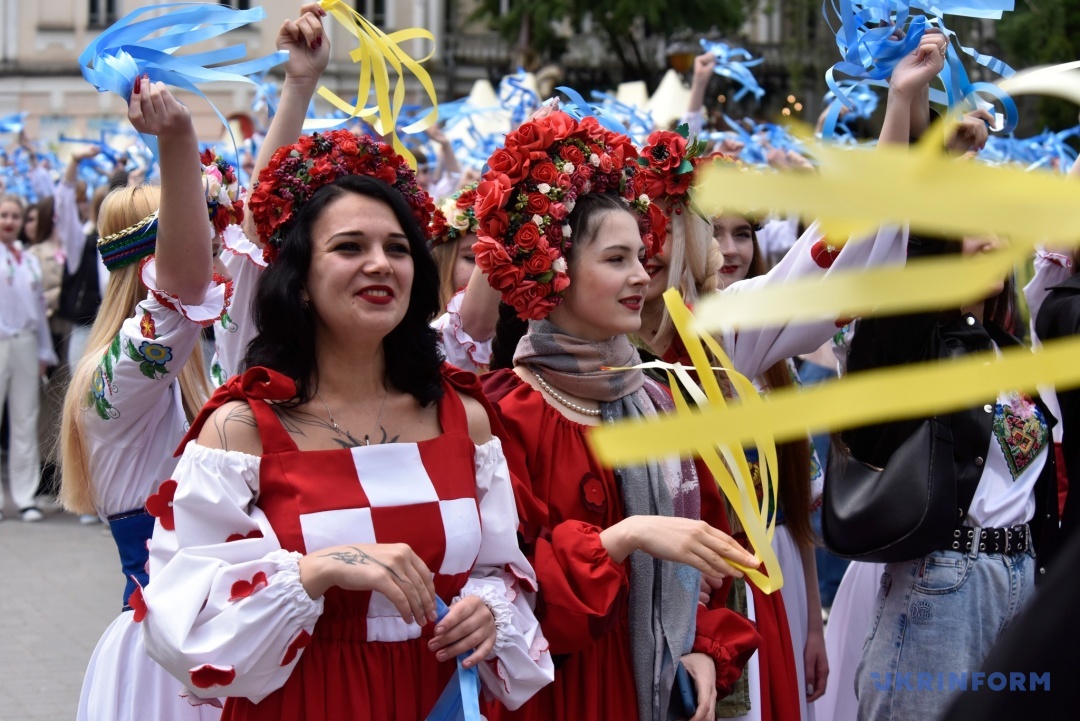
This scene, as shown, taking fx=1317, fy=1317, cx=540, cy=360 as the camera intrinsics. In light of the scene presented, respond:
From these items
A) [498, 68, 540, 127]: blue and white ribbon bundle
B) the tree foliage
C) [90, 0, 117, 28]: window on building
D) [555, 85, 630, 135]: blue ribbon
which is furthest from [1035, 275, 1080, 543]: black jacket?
[90, 0, 117, 28]: window on building

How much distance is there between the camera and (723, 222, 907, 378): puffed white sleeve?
292 centimetres

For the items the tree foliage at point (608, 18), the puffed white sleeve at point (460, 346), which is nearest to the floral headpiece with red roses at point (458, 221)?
the puffed white sleeve at point (460, 346)

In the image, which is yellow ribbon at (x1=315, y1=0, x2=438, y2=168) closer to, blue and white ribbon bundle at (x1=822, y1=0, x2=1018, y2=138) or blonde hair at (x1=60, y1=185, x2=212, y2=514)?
blonde hair at (x1=60, y1=185, x2=212, y2=514)

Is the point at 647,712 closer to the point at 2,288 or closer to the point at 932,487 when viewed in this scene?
Result: the point at 932,487

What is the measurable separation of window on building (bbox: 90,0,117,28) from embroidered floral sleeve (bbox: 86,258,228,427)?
31085mm

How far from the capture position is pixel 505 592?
254 centimetres

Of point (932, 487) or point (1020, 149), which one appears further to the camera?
point (1020, 149)

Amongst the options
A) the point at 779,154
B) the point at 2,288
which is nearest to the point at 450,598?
the point at 779,154

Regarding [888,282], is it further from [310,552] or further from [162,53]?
[162,53]

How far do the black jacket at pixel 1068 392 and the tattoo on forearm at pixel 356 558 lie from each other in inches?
71.3

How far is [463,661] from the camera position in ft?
7.85

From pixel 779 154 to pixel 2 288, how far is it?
5702mm

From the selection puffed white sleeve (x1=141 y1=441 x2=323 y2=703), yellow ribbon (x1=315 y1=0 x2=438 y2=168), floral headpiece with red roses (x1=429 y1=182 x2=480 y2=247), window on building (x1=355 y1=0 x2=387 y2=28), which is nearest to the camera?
puffed white sleeve (x1=141 y1=441 x2=323 y2=703)

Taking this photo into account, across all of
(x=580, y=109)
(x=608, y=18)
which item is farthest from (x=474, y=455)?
(x=608, y=18)
